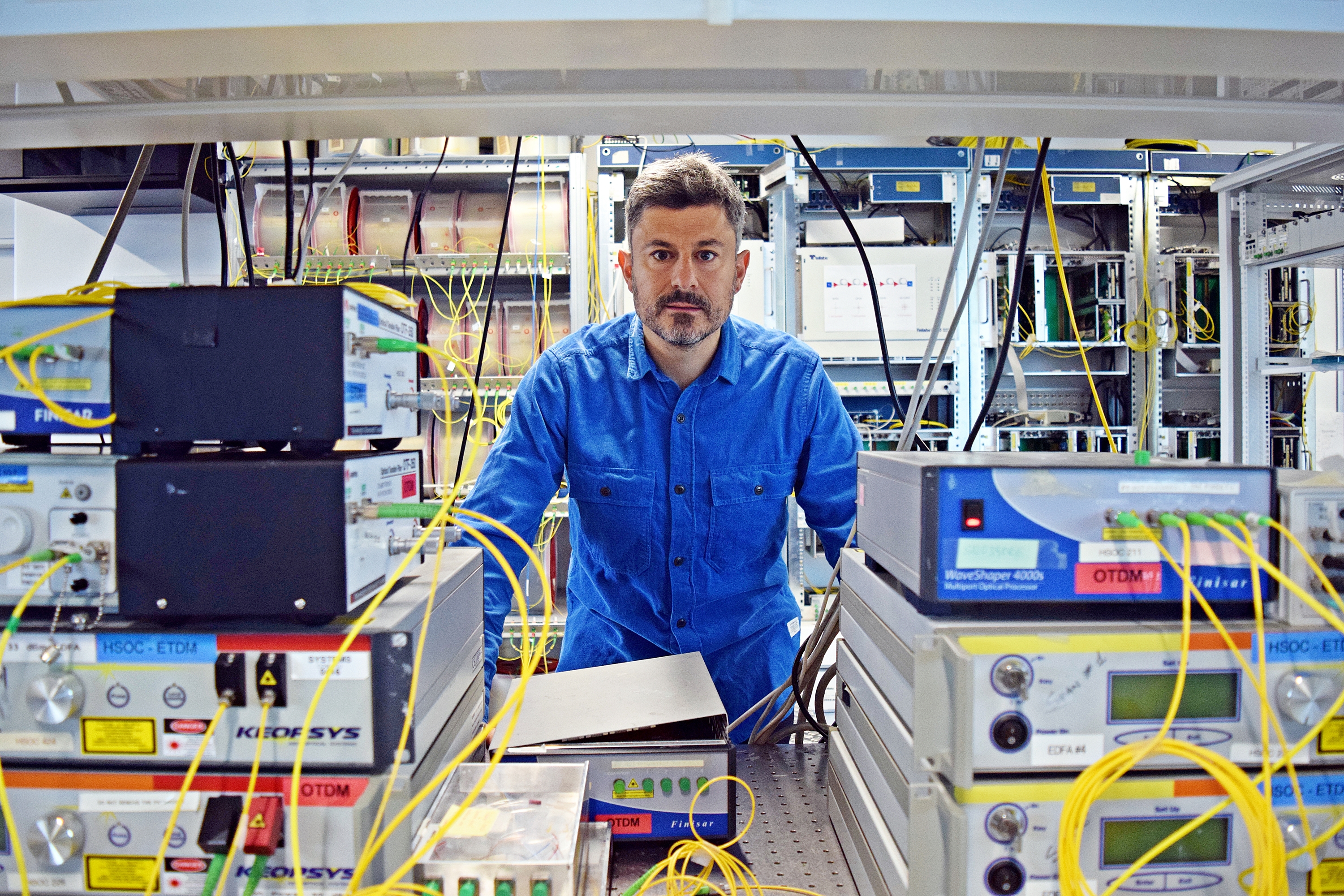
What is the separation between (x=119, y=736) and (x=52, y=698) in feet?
0.18

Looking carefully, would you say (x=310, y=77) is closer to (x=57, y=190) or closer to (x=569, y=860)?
(x=569, y=860)

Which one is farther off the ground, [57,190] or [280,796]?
[57,190]

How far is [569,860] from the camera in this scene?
51 centimetres

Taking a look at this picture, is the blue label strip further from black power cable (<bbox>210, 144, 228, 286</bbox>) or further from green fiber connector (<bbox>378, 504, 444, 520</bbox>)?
black power cable (<bbox>210, 144, 228, 286</bbox>)

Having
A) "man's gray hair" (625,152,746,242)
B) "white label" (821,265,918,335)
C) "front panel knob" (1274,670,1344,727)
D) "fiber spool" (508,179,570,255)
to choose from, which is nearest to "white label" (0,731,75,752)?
"front panel knob" (1274,670,1344,727)

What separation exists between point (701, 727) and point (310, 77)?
2.35ft

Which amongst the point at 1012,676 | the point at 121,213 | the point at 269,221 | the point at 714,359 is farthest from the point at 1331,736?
the point at 269,221

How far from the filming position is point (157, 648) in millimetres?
534

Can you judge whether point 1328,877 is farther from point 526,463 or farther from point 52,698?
point 526,463

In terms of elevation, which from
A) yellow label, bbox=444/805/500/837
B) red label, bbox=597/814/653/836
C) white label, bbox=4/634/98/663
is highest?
white label, bbox=4/634/98/663

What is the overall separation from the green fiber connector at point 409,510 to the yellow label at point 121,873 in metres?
0.30

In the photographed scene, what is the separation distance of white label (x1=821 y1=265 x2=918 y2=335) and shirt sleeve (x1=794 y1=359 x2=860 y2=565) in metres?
1.75

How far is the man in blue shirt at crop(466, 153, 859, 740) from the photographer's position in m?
1.36

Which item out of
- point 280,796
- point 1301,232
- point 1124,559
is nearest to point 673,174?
point 1124,559
